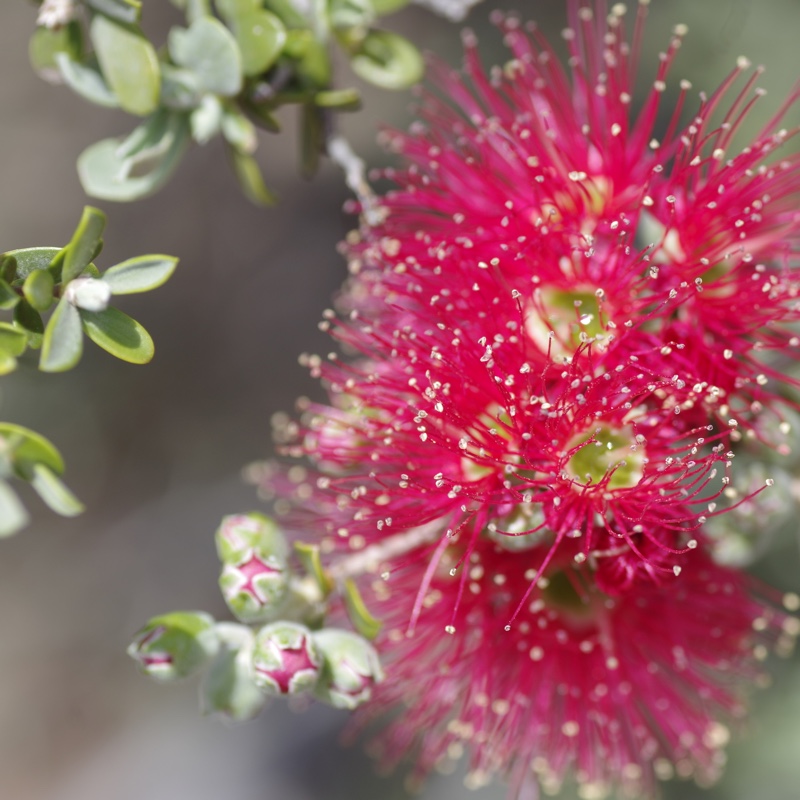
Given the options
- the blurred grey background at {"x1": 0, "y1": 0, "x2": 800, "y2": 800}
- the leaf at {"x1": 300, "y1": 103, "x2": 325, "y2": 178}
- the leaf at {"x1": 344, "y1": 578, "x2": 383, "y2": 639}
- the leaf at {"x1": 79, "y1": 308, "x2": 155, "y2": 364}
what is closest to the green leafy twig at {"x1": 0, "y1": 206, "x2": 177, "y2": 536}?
the leaf at {"x1": 79, "y1": 308, "x2": 155, "y2": 364}

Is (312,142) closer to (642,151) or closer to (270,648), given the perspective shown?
(642,151)

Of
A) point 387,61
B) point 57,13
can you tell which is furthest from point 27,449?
point 387,61

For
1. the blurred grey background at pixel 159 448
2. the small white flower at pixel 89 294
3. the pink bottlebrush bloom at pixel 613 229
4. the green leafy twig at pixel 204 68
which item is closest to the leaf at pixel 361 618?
the pink bottlebrush bloom at pixel 613 229

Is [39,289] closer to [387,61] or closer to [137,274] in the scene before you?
[137,274]

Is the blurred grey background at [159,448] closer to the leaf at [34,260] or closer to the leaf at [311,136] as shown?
the leaf at [311,136]

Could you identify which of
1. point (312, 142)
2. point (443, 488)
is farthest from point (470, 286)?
point (312, 142)

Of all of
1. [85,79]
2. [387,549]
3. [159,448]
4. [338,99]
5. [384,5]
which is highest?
[384,5]

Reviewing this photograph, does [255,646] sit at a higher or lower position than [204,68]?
lower

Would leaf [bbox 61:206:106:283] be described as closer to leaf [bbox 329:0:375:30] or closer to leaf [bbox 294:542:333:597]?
leaf [bbox 294:542:333:597]
